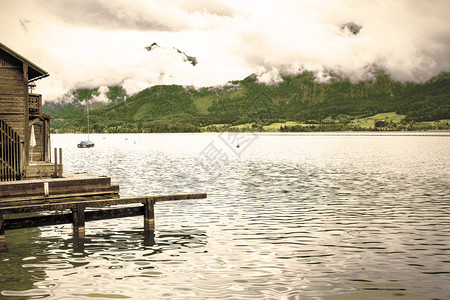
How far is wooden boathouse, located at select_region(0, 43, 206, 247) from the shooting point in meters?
23.2

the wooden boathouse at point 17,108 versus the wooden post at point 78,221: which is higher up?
the wooden boathouse at point 17,108

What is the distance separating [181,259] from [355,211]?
16.0 m

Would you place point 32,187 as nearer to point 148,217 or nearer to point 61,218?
point 61,218

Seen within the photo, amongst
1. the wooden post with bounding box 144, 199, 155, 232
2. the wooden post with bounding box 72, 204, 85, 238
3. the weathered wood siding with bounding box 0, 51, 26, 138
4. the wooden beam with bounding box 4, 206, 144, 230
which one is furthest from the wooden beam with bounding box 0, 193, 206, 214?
the weathered wood siding with bounding box 0, 51, 26, 138

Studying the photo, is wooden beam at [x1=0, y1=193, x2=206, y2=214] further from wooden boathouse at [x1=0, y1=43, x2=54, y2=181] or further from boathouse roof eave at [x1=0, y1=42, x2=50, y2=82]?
boathouse roof eave at [x1=0, y1=42, x2=50, y2=82]

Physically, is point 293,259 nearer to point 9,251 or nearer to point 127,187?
point 9,251

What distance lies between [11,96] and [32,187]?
1014cm

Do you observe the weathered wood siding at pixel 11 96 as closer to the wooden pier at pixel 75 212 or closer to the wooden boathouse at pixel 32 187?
the wooden boathouse at pixel 32 187

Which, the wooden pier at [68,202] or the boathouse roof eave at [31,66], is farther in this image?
the boathouse roof eave at [31,66]

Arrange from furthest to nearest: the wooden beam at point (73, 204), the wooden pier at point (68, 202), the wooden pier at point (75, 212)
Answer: the wooden pier at point (68, 202) → the wooden pier at point (75, 212) → the wooden beam at point (73, 204)

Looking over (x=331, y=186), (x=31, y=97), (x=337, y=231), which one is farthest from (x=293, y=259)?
(x=31, y=97)

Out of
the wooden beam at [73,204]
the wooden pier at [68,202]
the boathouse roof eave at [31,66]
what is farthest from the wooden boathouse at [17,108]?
the wooden beam at [73,204]

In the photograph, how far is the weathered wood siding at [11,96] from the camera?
3312 cm

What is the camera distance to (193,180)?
54.5 metres
